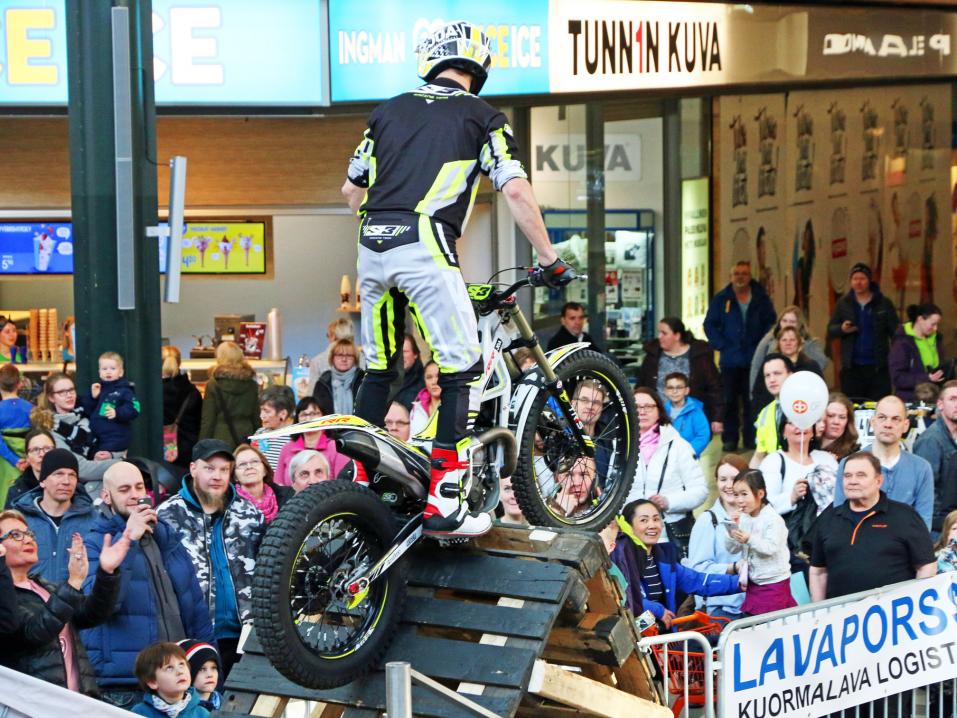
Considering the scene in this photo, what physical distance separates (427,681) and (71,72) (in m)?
6.25

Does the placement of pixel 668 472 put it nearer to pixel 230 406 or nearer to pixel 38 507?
pixel 38 507

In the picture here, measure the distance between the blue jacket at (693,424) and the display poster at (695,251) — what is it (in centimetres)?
491

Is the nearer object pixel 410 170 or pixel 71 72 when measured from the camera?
pixel 410 170

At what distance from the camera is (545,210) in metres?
14.2

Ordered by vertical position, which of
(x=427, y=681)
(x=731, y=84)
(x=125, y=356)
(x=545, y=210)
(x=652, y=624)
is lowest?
(x=652, y=624)

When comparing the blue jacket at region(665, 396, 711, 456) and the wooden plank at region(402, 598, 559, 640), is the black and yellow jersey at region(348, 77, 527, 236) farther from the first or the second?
the blue jacket at region(665, 396, 711, 456)

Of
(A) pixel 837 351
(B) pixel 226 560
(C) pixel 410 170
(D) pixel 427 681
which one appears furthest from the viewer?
(A) pixel 837 351

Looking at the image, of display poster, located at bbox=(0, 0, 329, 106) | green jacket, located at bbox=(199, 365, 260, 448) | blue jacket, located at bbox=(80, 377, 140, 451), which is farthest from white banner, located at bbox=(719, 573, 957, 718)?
display poster, located at bbox=(0, 0, 329, 106)

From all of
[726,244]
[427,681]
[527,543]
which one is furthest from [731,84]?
[427,681]

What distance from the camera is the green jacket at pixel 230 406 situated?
11320mm

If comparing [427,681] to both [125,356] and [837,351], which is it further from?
[837,351]

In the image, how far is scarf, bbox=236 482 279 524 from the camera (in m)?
7.81

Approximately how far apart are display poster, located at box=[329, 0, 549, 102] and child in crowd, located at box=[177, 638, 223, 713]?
22.8 ft

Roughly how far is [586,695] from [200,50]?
803 centimetres
